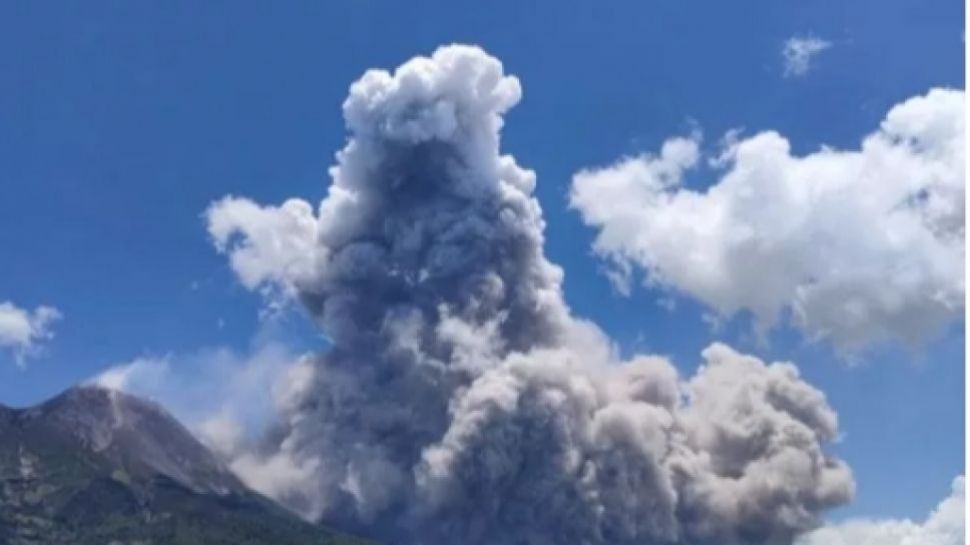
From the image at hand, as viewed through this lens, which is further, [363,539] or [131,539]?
[131,539]

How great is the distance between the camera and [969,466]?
527cm

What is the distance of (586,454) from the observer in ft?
471

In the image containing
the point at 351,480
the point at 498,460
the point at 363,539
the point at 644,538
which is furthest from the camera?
the point at 363,539

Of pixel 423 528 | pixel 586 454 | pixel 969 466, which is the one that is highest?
pixel 586 454

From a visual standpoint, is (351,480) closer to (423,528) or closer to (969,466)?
(423,528)

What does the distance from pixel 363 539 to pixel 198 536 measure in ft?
108

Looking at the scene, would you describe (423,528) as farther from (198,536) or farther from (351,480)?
(198,536)

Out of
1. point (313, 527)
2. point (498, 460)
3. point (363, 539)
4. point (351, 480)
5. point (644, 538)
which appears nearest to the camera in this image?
point (498, 460)

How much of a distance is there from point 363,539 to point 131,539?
139 feet

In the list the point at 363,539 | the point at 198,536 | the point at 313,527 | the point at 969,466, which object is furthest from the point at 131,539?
the point at 969,466

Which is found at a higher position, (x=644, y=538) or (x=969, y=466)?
(x=644, y=538)

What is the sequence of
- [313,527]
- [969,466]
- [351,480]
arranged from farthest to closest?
[313,527] < [351,480] < [969,466]

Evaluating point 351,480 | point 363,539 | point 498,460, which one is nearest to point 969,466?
point 498,460

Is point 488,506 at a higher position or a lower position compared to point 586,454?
lower
